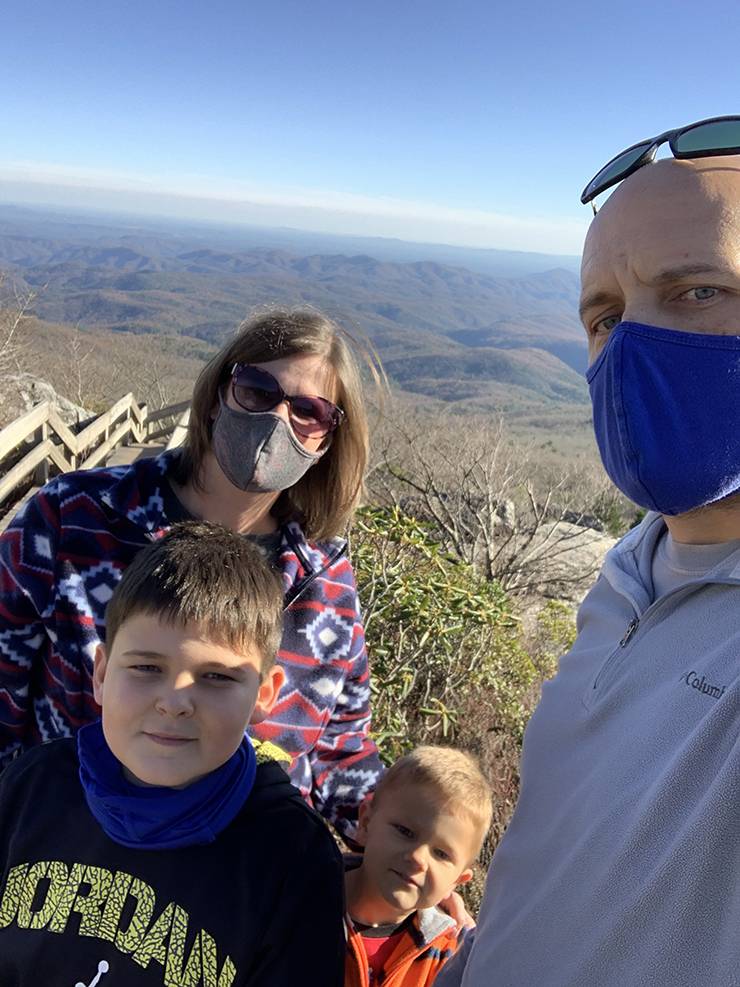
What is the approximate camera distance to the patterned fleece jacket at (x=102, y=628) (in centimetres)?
190

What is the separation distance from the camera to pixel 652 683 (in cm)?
120

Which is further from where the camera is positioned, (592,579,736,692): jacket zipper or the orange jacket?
the orange jacket

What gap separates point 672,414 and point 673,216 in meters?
0.37

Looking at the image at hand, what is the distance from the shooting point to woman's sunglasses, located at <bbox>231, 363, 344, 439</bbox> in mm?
2189

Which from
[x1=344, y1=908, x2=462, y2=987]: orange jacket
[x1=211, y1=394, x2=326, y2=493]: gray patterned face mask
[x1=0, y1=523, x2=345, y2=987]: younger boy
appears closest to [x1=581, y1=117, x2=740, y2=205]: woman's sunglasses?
[x1=211, y1=394, x2=326, y2=493]: gray patterned face mask

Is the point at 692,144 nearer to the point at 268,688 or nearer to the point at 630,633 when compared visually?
the point at 630,633

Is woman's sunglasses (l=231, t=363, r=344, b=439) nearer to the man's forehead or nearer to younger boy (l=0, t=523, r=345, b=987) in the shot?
younger boy (l=0, t=523, r=345, b=987)

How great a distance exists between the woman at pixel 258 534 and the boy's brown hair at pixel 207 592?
337 millimetres

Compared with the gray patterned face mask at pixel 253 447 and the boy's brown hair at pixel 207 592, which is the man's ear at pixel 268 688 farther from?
the gray patterned face mask at pixel 253 447

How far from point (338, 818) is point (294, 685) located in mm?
480

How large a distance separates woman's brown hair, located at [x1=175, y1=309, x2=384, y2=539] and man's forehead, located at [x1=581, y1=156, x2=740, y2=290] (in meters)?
1.08


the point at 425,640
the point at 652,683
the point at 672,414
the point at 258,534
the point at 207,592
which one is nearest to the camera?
the point at 652,683

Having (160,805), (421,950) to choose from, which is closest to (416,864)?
(421,950)

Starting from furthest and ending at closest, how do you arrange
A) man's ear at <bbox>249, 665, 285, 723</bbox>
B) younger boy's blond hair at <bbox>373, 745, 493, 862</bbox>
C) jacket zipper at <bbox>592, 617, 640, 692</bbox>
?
younger boy's blond hair at <bbox>373, 745, 493, 862</bbox> → man's ear at <bbox>249, 665, 285, 723</bbox> → jacket zipper at <bbox>592, 617, 640, 692</bbox>
